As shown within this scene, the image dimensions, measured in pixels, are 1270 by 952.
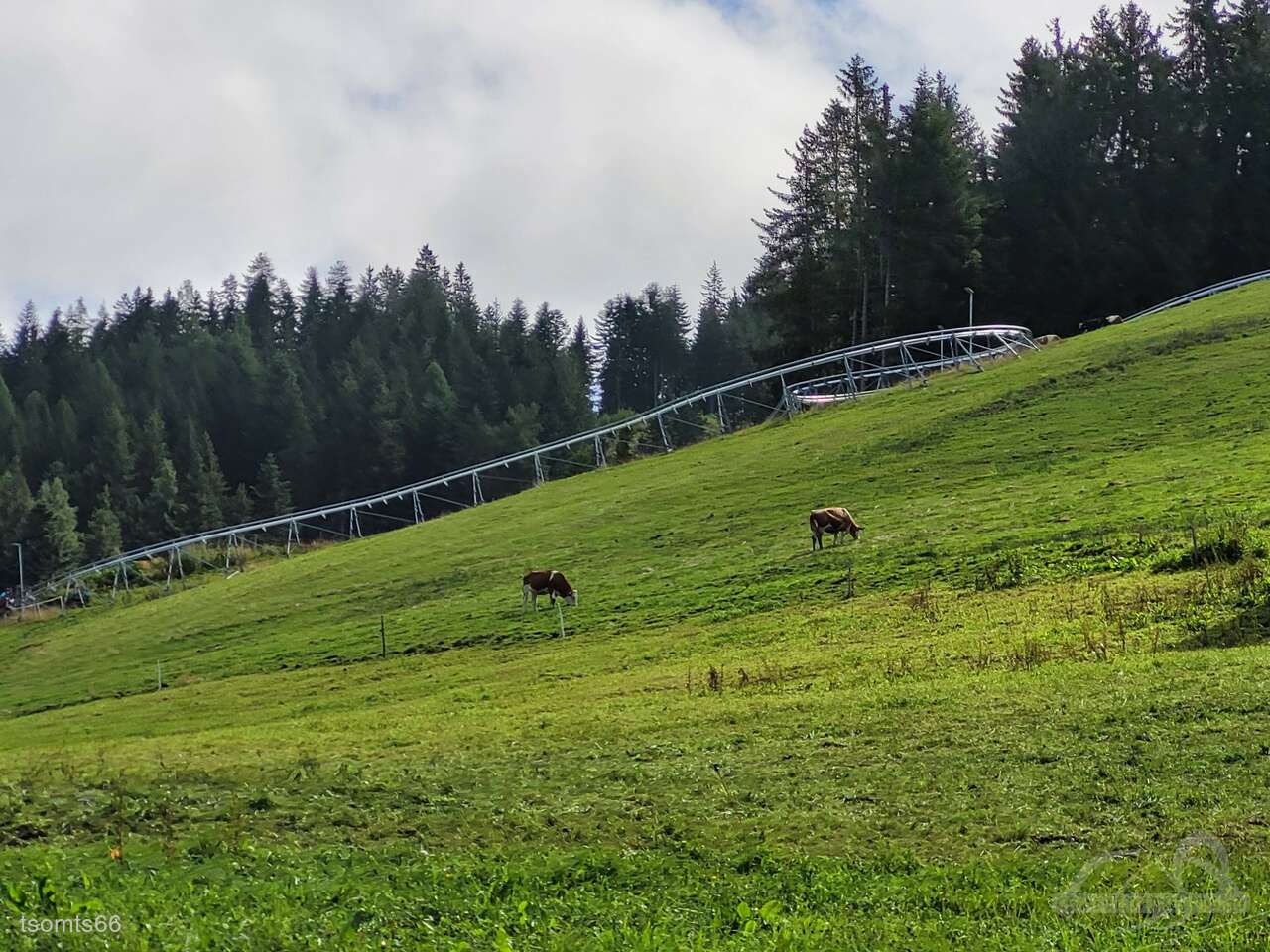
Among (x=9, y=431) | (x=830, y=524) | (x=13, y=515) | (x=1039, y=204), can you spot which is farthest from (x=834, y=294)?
(x=9, y=431)

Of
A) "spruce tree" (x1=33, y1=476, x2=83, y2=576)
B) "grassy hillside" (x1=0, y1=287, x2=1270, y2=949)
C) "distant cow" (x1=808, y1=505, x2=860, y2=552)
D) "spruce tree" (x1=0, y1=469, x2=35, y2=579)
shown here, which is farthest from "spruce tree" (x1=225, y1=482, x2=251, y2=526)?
"distant cow" (x1=808, y1=505, x2=860, y2=552)

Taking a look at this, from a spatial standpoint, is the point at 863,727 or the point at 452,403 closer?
the point at 863,727

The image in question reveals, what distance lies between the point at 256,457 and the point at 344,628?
12505cm

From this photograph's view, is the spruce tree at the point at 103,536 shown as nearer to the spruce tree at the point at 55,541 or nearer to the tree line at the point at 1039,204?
the spruce tree at the point at 55,541

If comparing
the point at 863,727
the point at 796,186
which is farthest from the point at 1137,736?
the point at 796,186

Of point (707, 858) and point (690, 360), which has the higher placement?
point (690, 360)

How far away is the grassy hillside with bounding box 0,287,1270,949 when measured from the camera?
11594mm

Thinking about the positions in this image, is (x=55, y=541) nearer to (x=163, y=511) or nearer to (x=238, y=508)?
(x=163, y=511)

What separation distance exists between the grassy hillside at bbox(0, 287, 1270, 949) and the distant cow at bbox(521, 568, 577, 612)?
713 millimetres

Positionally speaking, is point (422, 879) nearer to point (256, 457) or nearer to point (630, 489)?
point (630, 489)

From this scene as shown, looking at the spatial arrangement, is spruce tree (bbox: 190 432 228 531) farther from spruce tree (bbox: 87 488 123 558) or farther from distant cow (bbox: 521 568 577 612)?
distant cow (bbox: 521 568 577 612)

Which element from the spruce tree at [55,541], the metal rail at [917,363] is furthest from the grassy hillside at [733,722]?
the spruce tree at [55,541]

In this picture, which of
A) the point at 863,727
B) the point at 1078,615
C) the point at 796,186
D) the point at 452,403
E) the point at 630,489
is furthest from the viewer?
the point at 452,403

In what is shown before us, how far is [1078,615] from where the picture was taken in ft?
83.8
